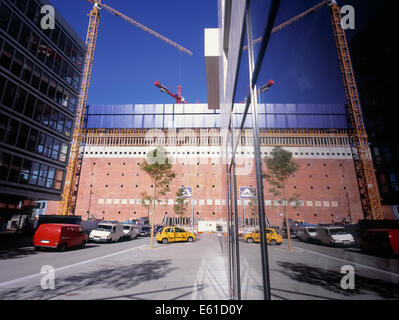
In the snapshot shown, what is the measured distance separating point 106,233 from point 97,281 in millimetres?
13575

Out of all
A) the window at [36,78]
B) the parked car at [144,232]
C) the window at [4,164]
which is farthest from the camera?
the parked car at [144,232]

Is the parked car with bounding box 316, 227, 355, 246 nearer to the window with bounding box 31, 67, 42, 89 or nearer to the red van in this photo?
the red van

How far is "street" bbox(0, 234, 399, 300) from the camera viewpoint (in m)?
0.61

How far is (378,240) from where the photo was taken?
2.44 ft

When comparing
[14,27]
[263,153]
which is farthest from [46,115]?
[263,153]

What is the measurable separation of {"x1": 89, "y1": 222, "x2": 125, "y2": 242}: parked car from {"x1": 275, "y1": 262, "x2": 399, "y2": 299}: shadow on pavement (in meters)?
20.2

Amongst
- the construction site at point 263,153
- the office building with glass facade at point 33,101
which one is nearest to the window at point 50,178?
the office building with glass facade at point 33,101

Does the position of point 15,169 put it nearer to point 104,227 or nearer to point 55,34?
point 104,227

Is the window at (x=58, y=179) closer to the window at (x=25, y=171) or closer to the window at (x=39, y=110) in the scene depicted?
the window at (x=25, y=171)

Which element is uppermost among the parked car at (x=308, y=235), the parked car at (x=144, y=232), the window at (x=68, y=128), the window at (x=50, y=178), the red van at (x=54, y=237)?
the window at (x=68, y=128)

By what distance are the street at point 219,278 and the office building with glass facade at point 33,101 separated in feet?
34.5

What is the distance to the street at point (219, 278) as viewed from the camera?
1.99ft

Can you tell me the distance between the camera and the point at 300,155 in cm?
93

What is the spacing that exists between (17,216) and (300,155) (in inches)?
1063
